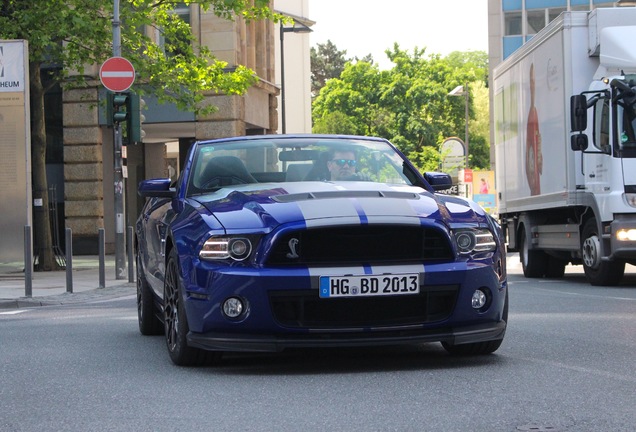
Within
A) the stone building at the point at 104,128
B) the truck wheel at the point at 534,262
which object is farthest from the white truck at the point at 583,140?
the stone building at the point at 104,128

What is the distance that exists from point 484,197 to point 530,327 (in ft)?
131

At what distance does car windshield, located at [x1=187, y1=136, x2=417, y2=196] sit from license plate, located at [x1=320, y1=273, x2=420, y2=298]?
1.46 metres

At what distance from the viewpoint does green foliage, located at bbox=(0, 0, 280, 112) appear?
24953mm

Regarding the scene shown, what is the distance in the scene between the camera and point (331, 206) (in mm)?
7426

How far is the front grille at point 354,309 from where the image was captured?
23.8 ft

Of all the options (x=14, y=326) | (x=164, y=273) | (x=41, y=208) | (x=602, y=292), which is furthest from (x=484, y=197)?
(x=164, y=273)

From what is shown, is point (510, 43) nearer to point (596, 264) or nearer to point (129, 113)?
point (129, 113)

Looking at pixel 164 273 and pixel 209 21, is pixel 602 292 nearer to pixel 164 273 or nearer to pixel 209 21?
pixel 164 273

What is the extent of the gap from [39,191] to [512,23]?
41.6 m

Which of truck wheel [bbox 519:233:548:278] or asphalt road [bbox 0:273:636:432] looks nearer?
asphalt road [bbox 0:273:636:432]

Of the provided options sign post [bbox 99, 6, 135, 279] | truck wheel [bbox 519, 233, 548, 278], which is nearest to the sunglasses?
truck wheel [bbox 519, 233, 548, 278]

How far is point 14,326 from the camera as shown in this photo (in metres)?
12.0

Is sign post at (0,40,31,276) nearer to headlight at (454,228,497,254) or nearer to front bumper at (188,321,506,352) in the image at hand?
front bumper at (188,321,506,352)

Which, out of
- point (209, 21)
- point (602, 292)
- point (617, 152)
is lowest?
point (602, 292)
